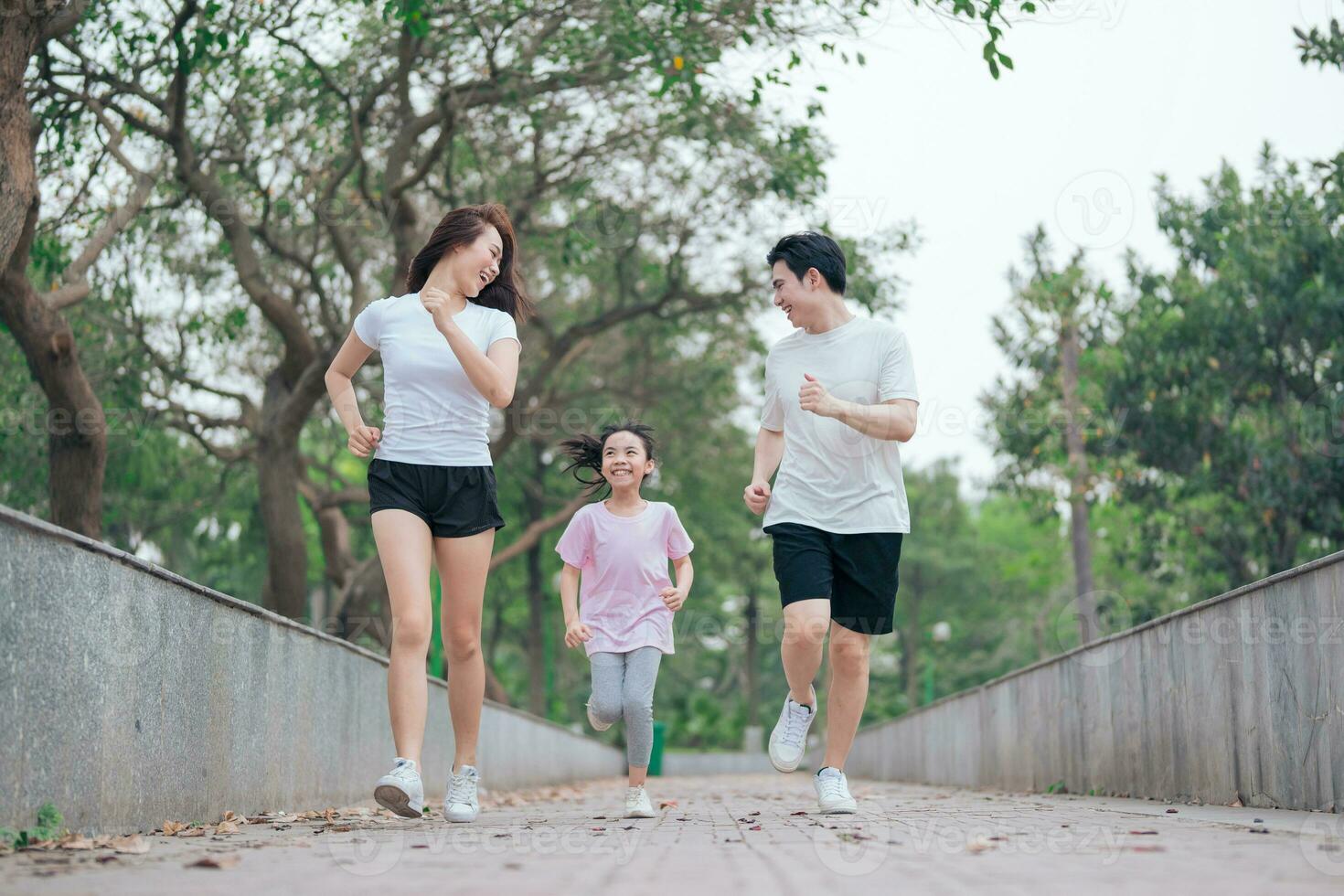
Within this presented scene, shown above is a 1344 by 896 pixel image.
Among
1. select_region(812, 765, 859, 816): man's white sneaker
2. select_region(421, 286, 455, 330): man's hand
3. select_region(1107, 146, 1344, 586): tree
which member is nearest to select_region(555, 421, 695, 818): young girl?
select_region(812, 765, 859, 816): man's white sneaker

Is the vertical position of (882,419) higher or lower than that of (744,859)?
higher

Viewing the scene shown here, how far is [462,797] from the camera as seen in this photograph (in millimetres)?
5551

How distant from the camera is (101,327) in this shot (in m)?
17.1

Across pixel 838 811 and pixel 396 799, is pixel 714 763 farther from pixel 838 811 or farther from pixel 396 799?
pixel 396 799

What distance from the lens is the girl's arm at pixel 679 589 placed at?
6.72 meters

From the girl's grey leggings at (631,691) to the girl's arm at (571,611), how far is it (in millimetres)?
195

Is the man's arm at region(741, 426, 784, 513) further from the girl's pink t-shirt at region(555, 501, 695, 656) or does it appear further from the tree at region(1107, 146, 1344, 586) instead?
the tree at region(1107, 146, 1344, 586)

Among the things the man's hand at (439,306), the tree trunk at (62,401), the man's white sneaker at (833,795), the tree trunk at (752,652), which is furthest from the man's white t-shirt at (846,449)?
the tree trunk at (752,652)

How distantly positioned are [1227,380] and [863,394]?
19152 mm

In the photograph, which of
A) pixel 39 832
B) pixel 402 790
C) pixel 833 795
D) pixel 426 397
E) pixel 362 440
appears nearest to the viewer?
pixel 39 832

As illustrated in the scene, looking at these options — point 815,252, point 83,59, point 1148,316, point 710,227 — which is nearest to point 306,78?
point 83,59

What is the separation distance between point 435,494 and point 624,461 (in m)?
1.81

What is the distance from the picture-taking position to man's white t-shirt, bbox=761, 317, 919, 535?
229 inches

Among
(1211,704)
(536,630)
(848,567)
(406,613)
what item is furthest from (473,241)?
(536,630)
